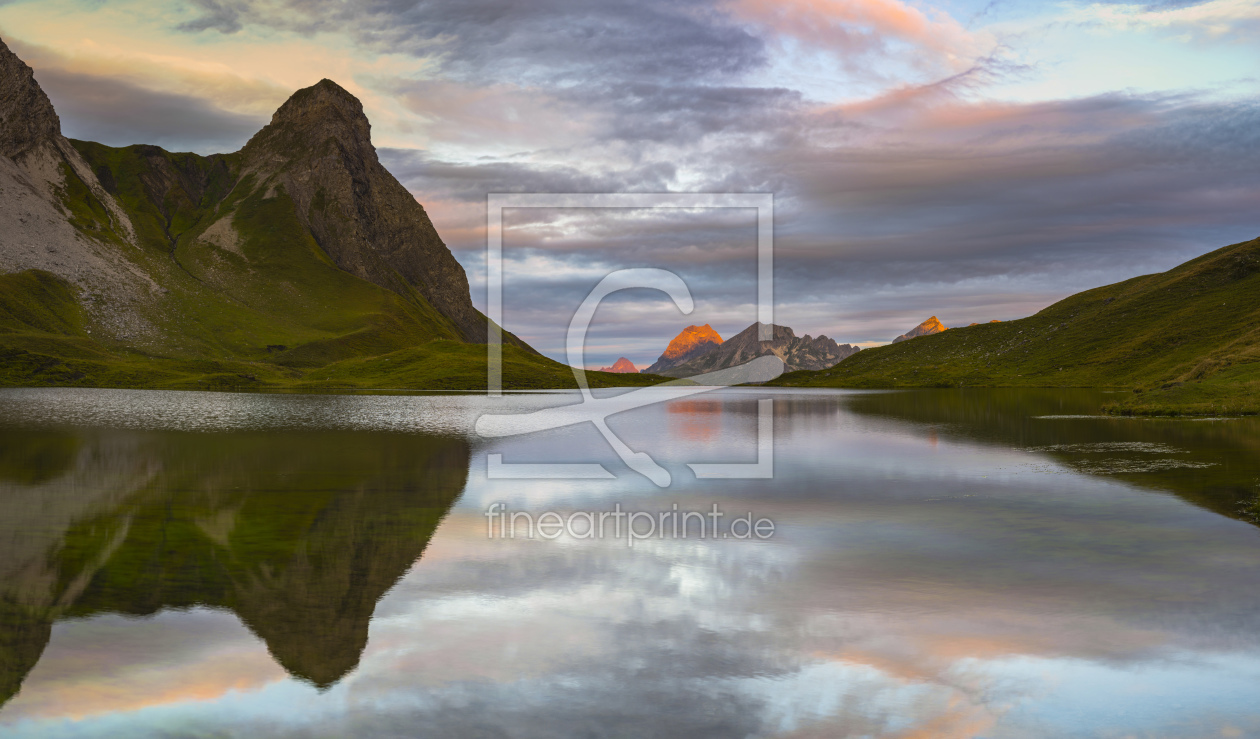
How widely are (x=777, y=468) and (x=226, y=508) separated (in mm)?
27247

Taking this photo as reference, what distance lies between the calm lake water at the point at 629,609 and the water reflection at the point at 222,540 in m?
0.13

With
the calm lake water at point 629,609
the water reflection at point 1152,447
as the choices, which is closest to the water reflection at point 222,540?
the calm lake water at point 629,609

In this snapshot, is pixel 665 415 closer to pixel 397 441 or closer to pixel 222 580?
pixel 397 441

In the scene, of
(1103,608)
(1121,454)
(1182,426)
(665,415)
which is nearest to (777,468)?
(1121,454)

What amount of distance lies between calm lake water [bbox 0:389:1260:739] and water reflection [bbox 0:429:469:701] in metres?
→ 0.13

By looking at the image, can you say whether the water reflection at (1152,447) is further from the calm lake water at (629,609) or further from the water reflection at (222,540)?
the water reflection at (222,540)

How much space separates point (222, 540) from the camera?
24.0 meters

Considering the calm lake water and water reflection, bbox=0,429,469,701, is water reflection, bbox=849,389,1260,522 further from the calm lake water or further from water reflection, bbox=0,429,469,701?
water reflection, bbox=0,429,469,701

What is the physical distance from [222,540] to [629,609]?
46.7ft

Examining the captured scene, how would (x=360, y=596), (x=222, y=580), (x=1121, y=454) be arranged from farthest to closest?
(x=1121, y=454) < (x=222, y=580) < (x=360, y=596)

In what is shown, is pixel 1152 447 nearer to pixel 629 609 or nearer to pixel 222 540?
pixel 629 609

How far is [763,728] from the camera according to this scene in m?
11.6

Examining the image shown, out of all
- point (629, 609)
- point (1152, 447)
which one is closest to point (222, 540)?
point (629, 609)

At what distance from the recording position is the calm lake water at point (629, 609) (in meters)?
12.3
